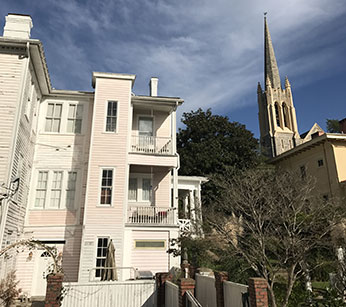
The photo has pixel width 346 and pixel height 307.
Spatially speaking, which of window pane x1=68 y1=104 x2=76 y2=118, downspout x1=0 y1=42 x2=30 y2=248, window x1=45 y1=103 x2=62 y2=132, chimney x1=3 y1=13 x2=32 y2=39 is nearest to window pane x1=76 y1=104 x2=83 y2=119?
window pane x1=68 y1=104 x2=76 y2=118

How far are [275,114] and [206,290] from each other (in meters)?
62.0

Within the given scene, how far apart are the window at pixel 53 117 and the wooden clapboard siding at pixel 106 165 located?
7.02 feet

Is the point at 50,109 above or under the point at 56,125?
above

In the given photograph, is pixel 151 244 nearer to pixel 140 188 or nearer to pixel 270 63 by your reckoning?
pixel 140 188

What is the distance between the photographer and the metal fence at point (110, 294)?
8.95 metres

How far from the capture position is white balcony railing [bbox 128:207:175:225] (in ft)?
45.9

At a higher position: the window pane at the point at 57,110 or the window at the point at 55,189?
the window pane at the point at 57,110

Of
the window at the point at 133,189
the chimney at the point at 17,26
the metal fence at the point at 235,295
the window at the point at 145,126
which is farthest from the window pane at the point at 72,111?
the metal fence at the point at 235,295

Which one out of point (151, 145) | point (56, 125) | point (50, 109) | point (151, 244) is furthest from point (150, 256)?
point (50, 109)

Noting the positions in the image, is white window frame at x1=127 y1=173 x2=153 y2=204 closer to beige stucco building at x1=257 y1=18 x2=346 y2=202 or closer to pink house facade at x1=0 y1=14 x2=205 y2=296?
pink house facade at x1=0 y1=14 x2=205 y2=296

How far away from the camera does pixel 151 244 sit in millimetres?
13383

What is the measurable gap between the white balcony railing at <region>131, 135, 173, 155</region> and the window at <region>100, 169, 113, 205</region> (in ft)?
6.98

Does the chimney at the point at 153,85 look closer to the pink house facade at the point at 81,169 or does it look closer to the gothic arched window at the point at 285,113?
the pink house facade at the point at 81,169

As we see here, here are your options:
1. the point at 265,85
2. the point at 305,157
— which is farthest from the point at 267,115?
the point at 305,157
